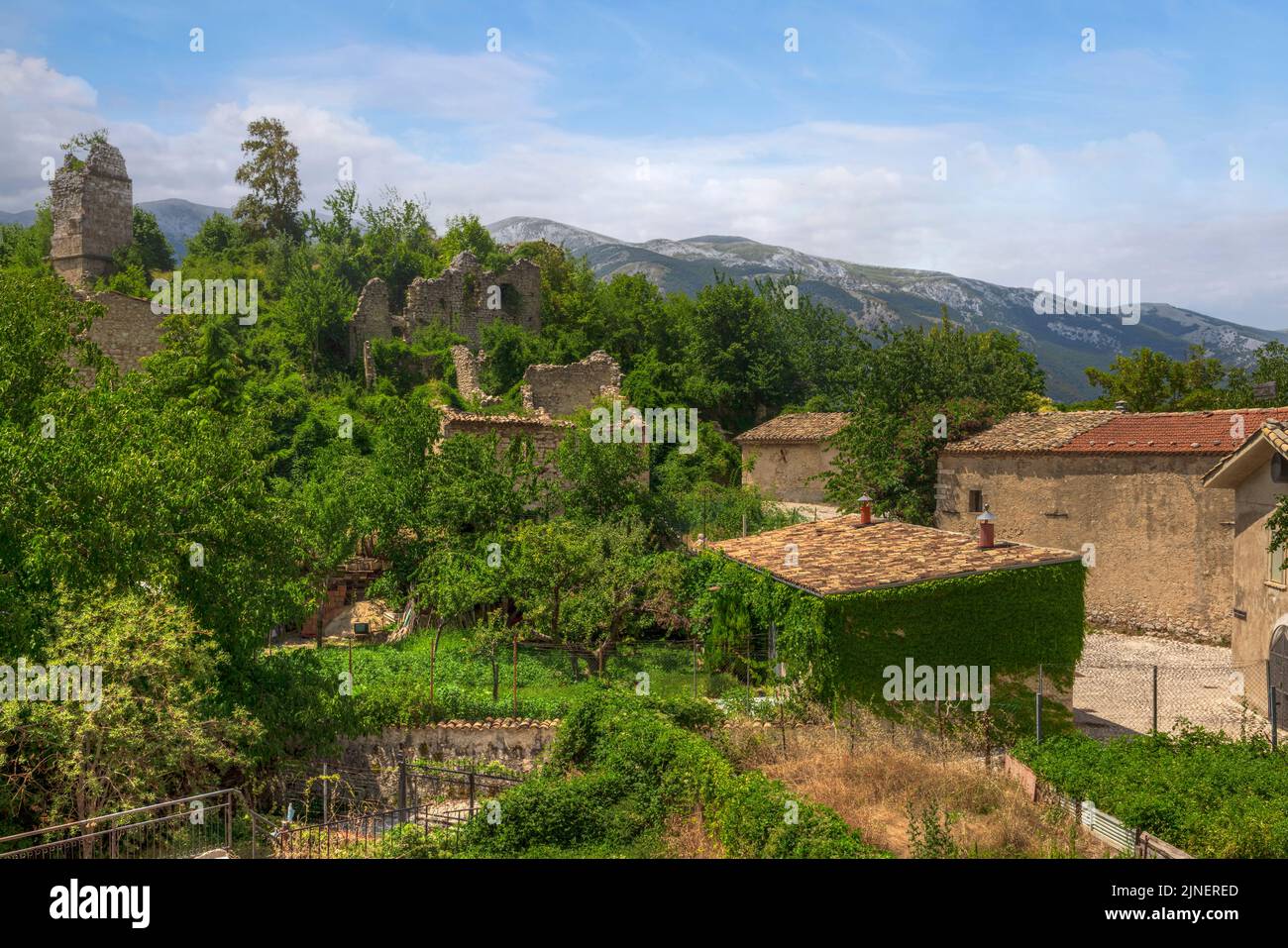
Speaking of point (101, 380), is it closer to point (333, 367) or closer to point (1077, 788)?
point (333, 367)

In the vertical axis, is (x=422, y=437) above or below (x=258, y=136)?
below

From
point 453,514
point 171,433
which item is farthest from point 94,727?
point 453,514

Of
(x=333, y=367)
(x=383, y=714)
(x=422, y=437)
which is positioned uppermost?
(x=333, y=367)

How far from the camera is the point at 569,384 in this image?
31.3 m

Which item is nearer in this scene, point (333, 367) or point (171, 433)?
point (171, 433)

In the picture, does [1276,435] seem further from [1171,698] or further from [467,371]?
[467,371]

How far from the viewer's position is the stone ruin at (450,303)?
1326 inches

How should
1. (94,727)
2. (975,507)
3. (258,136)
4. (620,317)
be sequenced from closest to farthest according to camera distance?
(94,727), (975,507), (620,317), (258,136)

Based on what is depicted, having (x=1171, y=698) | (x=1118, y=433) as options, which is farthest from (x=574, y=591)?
(x=1118, y=433)

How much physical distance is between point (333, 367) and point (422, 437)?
30.1 ft

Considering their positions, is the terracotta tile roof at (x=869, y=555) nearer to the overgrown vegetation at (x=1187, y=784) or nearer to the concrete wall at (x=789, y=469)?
the overgrown vegetation at (x=1187, y=784)

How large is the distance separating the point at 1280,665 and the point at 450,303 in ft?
86.3

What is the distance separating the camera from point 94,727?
40.1 ft
